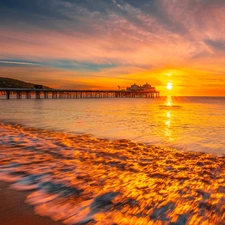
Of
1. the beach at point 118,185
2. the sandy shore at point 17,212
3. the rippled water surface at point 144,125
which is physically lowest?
the rippled water surface at point 144,125

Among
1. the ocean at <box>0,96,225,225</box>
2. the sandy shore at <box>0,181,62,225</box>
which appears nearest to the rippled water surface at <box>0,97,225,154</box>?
the ocean at <box>0,96,225,225</box>

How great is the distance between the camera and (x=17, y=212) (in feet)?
9.71

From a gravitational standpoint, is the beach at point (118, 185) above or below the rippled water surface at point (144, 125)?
above

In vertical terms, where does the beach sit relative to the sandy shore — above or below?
below

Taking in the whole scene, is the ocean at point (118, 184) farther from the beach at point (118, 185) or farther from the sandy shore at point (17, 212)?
the sandy shore at point (17, 212)

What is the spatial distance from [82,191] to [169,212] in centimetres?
149

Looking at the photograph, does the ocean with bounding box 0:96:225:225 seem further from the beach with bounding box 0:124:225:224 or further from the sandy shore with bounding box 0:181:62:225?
the sandy shore with bounding box 0:181:62:225

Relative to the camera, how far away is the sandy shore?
2717 millimetres

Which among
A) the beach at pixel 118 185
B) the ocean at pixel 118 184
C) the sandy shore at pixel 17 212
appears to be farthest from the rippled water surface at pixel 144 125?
the sandy shore at pixel 17 212

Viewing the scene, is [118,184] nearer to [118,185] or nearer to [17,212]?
[118,185]

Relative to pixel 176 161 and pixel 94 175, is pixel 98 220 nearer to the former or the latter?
pixel 94 175

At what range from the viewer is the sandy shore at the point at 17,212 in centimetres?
272

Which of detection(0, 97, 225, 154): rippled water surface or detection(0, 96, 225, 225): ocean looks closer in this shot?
detection(0, 96, 225, 225): ocean

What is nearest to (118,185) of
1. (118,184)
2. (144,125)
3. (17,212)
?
(118,184)
